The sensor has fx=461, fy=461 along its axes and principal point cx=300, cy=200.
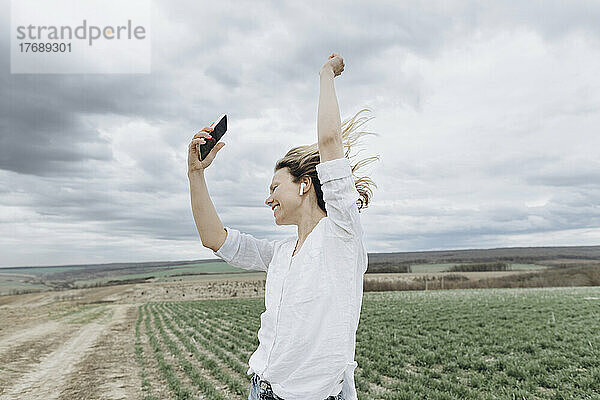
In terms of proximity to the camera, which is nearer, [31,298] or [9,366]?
[9,366]

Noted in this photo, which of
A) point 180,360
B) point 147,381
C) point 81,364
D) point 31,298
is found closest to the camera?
point 147,381

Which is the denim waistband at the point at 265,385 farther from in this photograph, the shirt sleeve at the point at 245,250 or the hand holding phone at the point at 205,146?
the hand holding phone at the point at 205,146

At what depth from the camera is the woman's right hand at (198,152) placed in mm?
1896

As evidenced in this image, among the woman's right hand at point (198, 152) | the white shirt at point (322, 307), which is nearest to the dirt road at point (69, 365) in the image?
the woman's right hand at point (198, 152)

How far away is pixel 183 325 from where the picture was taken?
20.6 m

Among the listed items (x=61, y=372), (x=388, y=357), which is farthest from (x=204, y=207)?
(x=61, y=372)

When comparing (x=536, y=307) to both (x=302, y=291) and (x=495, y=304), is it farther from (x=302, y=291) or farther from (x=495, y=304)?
(x=302, y=291)

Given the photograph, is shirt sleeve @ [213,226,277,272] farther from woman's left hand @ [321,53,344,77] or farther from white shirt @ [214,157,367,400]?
woman's left hand @ [321,53,344,77]

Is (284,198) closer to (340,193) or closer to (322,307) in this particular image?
(340,193)

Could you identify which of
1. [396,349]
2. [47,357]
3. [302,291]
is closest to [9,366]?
[47,357]

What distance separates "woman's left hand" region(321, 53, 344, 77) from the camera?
1790 mm

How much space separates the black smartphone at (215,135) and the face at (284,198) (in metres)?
0.30

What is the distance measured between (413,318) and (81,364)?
11156 mm

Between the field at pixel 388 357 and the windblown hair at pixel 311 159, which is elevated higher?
the windblown hair at pixel 311 159
